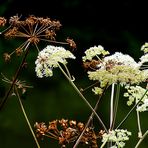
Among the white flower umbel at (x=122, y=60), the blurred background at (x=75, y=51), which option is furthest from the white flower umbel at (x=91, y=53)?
the blurred background at (x=75, y=51)

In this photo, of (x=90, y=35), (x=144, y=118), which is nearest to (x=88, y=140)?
(x=144, y=118)

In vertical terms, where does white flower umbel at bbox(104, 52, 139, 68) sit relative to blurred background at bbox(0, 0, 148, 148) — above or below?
below

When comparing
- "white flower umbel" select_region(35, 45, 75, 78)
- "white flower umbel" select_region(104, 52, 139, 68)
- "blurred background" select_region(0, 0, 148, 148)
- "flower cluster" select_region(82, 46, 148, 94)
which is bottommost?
"flower cluster" select_region(82, 46, 148, 94)

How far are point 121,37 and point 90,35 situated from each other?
28cm

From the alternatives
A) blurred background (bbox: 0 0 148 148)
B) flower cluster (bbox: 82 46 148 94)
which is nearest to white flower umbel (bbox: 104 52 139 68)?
flower cluster (bbox: 82 46 148 94)

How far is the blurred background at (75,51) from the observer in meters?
3.23

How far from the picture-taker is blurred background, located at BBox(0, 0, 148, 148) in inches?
127

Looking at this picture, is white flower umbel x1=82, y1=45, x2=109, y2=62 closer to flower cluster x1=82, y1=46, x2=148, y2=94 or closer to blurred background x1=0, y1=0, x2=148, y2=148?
flower cluster x1=82, y1=46, x2=148, y2=94

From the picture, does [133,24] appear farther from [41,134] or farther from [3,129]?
[41,134]

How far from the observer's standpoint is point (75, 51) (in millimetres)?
4035

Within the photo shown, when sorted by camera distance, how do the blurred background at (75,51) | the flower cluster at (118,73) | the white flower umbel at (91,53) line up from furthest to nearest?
the blurred background at (75,51) < the white flower umbel at (91,53) < the flower cluster at (118,73)

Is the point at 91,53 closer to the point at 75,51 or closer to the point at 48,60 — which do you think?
the point at 48,60

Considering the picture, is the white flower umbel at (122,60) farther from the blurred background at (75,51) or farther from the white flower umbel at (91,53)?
the blurred background at (75,51)

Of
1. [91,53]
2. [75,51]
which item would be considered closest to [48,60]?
[91,53]
